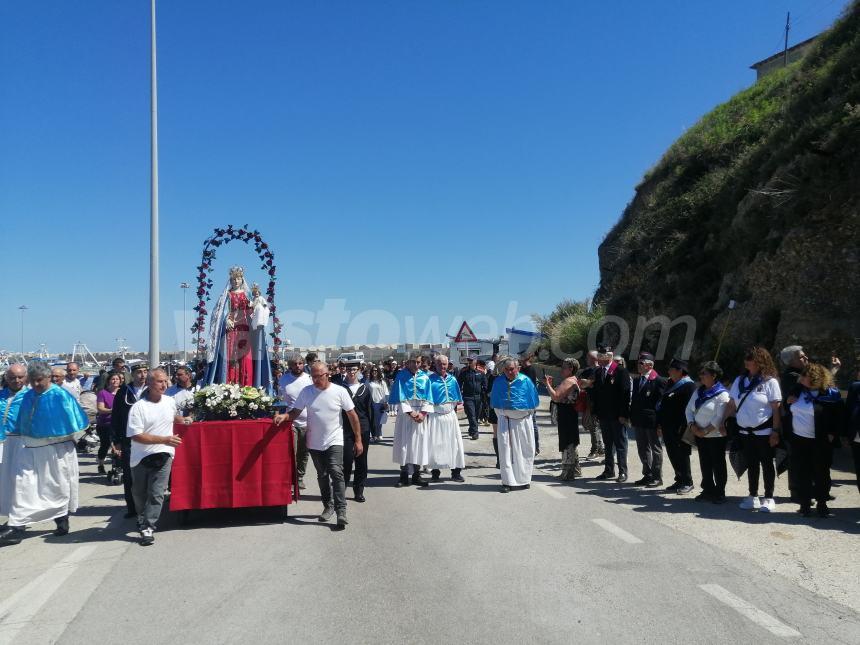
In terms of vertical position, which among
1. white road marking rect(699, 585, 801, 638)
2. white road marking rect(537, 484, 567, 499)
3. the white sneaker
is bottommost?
white road marking rect(699, 585, 801, 638)

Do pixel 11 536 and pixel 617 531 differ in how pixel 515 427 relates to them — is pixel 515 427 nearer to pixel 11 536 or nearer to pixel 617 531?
pixel 617 531

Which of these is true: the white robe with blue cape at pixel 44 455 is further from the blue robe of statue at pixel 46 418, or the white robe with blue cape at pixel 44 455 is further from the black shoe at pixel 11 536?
the black shoe at pixel 11 536

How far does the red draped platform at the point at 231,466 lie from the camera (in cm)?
802

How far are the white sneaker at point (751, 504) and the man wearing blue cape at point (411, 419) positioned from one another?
4.44 meters

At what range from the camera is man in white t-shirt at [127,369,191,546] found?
7.43 metres

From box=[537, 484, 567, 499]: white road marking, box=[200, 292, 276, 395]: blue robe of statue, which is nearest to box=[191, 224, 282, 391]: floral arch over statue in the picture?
box=[200, 292, 276, 395]: blue robe of statue

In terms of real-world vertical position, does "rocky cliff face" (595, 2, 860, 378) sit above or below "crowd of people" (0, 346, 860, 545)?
above

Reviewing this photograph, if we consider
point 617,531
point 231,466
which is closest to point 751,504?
point 617,531

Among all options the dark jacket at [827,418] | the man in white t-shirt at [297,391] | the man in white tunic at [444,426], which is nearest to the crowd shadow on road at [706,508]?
the dark jacket at [827,418]

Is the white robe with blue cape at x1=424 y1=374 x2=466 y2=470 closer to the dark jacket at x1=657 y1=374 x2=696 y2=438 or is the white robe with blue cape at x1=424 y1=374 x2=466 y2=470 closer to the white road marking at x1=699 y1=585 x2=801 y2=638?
the dark jacket at x1=657 y1=374 x2=696 y2=438

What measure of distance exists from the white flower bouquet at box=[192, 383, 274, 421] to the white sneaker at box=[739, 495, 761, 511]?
602cm

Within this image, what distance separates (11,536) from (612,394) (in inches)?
317

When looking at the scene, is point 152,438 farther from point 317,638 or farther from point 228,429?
point 317,638

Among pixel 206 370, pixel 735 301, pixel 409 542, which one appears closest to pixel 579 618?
pixel 409 542
